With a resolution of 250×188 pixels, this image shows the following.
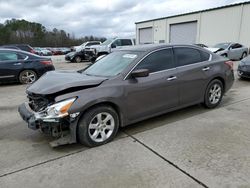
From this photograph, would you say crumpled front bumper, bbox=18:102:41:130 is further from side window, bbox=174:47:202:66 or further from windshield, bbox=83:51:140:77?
side window, bbox=174:47:202:66

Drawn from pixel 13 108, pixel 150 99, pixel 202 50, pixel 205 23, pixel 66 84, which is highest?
pixel 205 23

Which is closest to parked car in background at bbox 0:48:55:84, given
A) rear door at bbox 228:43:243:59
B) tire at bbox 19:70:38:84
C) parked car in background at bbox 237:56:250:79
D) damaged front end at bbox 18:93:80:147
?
tire at bbox 19:70:38:84

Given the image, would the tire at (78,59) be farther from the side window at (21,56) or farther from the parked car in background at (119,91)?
the parked car in background at (119,91)

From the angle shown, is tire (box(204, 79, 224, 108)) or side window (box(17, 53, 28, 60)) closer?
tire (box(204, 79, 224, 108))

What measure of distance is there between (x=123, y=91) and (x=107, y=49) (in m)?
13.4

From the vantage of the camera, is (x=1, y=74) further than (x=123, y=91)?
Yes

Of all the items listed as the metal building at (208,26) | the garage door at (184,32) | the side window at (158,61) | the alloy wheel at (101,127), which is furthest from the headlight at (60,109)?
the garage door at (184,32)

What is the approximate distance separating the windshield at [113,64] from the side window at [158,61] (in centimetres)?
21

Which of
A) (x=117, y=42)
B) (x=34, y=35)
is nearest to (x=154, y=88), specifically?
(x=117, y=42)

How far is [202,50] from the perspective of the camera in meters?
5.05

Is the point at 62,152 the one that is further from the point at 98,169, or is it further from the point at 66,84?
the point at 66,84

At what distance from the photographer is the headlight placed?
321cm

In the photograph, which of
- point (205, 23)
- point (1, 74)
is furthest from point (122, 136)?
point (205, 23)

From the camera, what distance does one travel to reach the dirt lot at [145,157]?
269 centimetres
